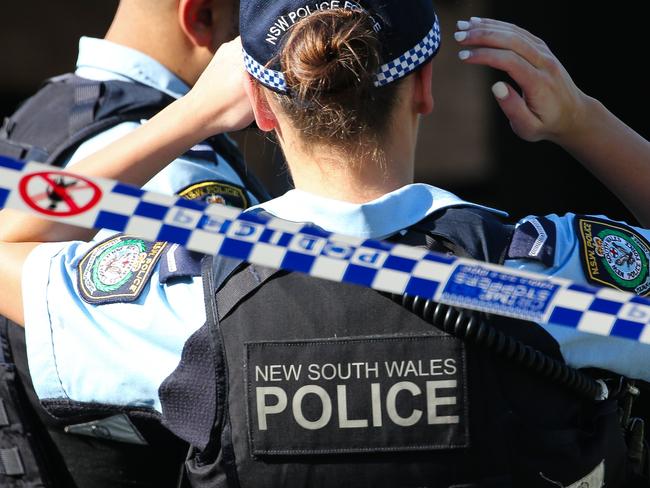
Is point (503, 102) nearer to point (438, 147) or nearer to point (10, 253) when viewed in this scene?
point (10, 253)

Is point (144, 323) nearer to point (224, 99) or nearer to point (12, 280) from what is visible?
point (12, 280)

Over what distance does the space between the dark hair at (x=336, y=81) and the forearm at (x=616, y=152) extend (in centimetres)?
36

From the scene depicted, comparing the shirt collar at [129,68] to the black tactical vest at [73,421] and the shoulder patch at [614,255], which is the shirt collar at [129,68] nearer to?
the black tactical vest at [73,421]

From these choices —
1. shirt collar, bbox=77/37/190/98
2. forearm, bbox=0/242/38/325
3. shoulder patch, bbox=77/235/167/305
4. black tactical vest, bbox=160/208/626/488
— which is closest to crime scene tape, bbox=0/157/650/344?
black tactical vest, bbox=160/208/626/488

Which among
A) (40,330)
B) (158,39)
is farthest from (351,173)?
(158,39)

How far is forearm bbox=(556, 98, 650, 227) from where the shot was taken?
1.57m

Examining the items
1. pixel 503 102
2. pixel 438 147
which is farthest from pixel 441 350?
pixel 438 147

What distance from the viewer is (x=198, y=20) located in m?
2.20

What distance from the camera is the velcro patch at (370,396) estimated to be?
52.0 inches

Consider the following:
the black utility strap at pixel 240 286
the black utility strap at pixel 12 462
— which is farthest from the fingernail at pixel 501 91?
the black utility strap at pixel 12 462

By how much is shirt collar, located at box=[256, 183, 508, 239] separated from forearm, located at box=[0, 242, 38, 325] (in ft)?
1.30

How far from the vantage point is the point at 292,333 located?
1.34m

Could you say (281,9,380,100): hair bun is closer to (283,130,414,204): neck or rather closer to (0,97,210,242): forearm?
(283,130,414,204): neck

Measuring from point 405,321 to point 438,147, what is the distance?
3.78 metres
